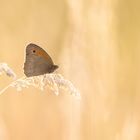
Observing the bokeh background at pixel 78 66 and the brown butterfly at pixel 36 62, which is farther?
the bokeh background at pixel 78 66

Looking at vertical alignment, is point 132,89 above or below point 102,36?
below

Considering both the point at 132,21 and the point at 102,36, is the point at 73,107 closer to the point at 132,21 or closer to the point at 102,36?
the point at 102,36

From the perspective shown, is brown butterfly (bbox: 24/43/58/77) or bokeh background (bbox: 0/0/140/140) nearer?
brown butterfly (bbox: 24/43/58/77)

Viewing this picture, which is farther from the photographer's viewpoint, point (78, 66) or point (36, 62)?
point (78, 66)

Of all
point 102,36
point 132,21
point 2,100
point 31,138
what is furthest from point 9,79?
point 132,21
